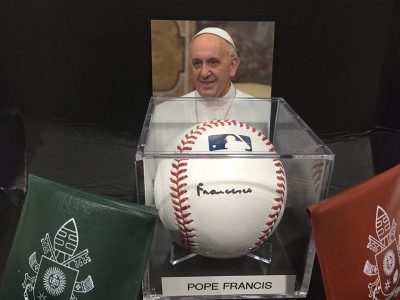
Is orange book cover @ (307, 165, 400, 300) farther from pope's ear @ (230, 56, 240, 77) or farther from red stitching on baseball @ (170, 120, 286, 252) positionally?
pope's ear @ (230, 56, 240, 77)

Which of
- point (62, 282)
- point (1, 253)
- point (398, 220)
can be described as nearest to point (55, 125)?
point (1, 253)

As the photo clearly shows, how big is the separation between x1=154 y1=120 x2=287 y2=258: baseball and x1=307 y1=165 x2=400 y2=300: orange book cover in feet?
0.41

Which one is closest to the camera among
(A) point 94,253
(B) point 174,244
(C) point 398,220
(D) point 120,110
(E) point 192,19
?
(A) point 94,253

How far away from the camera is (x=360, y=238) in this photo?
2.35 feet

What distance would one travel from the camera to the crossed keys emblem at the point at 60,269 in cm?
68

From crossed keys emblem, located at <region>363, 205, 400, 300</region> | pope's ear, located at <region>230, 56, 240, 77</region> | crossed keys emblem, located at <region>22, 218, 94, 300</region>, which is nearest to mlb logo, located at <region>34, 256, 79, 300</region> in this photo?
crossed keys emblem, located at <region>22, 218, 94, 300</region>

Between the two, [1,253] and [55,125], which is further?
[55,125]

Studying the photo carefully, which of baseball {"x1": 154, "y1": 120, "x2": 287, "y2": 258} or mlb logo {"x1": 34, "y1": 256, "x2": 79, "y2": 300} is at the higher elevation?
baseball {"x1": 154, "y1": 120, "x2": 287, "y2": 258}

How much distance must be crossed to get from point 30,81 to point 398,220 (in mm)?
1120

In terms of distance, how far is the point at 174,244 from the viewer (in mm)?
938

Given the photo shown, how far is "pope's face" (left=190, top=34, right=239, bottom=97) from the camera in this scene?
4.08ft

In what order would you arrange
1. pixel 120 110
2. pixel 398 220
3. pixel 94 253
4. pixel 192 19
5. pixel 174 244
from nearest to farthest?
pixel 94 253 < pixel 398 220 < pixel 174 244 < pixel 192 19 < pixel 120 110

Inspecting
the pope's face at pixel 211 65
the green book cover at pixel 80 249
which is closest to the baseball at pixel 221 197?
the green book cover at pixel 80 249

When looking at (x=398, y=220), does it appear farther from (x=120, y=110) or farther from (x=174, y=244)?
(x=120, y=110)
